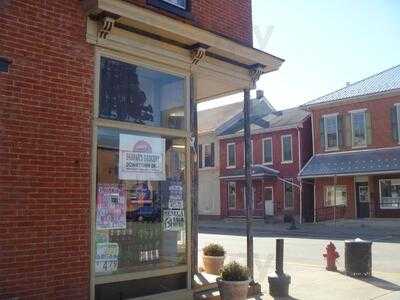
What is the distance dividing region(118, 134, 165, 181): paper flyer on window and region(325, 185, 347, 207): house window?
25.3m

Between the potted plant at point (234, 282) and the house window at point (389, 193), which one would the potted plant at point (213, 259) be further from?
the house window at point (389, 193)

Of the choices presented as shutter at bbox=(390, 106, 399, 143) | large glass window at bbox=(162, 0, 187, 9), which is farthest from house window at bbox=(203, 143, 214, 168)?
large glass window at bbox=(162, 0, 187, 9)

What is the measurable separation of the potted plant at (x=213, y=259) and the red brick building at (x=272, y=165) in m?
24.1

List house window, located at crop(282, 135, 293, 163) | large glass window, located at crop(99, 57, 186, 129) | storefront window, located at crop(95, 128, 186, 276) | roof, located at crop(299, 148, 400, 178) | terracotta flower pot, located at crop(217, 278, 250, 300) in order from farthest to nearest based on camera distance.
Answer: house window, located at crop(282, 135, 293, 163) → roof, located at crop(299, 148, 400, 178) → terracotta flower pot, located at crop(217, 278, 250, 300) → large glass window, located at crop(99, 57, 186, 129) → storefront window, located at crop(95, 128, 186, 276)

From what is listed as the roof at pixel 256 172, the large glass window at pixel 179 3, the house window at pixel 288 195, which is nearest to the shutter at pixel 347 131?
the house window at pixel 288 195

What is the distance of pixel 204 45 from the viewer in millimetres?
8141

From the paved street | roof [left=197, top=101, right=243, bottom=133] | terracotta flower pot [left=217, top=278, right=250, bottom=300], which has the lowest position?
the paved street

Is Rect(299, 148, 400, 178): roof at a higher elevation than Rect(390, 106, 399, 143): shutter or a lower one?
lower

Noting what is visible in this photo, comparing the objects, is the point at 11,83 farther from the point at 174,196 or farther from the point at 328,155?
the point at 328,155

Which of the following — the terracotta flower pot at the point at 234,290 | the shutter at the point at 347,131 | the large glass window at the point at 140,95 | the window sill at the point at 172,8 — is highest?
the shutter at the point at 347,131

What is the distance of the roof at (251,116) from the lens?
4088cm

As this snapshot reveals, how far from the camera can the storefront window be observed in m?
6.91

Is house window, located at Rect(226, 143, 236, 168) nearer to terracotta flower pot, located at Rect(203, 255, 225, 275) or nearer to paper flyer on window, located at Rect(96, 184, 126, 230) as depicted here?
terracotta flower pot, located at Rect(203, 255, 225, 275)

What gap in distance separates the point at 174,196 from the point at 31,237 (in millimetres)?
2605
